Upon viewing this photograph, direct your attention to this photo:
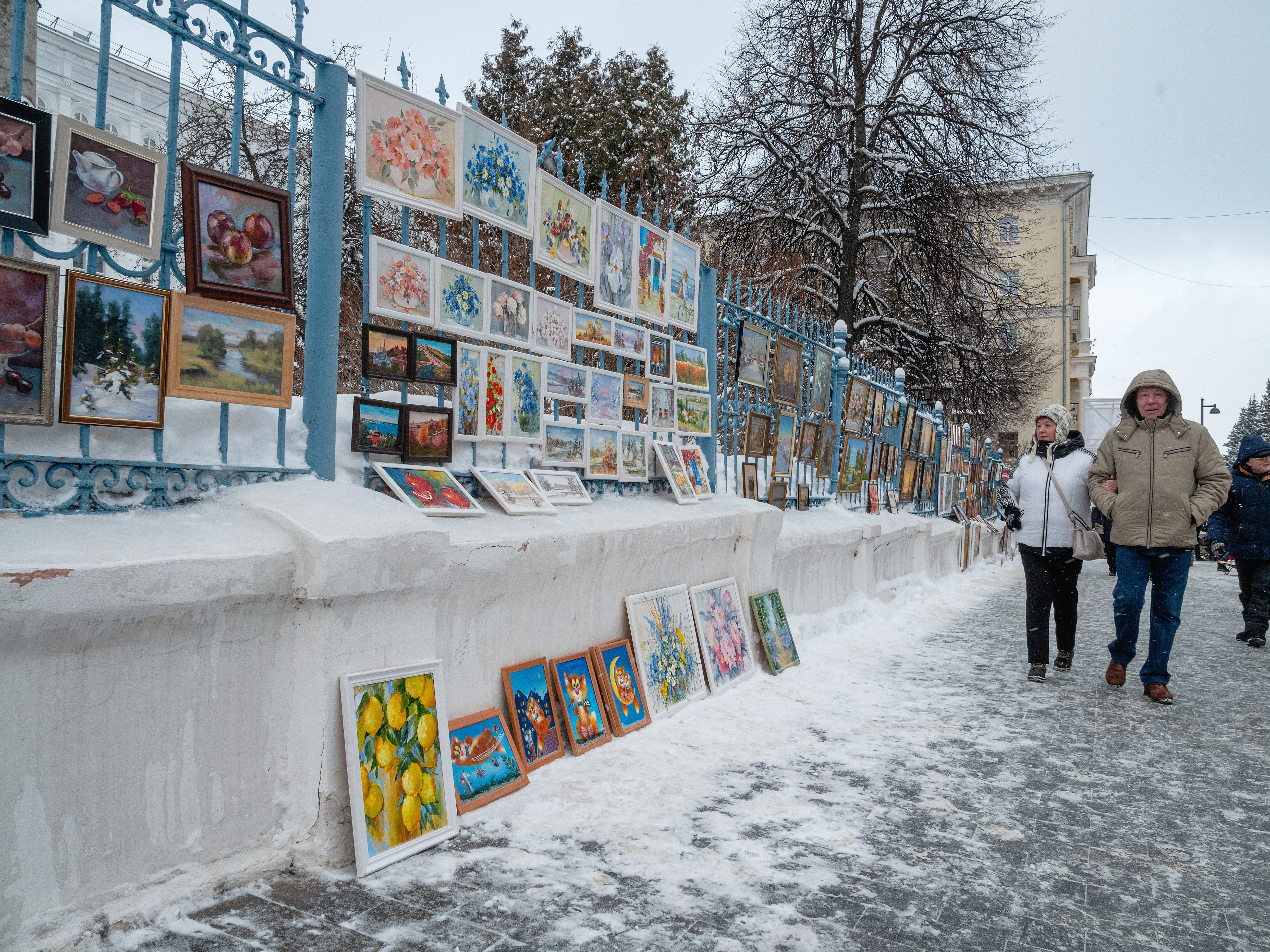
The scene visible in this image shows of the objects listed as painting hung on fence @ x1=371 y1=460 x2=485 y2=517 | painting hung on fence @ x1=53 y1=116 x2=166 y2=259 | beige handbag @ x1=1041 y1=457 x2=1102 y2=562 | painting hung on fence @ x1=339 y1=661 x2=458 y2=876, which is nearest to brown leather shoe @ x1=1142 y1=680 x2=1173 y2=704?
beige handbag @ x1=1041 y1=457 x2=1102 y2=562

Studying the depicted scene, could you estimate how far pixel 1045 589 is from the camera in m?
5.71

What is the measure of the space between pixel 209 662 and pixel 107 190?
134 centimetres

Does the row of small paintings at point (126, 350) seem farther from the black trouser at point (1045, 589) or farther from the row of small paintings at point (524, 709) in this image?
the black trouser at point (1045, 589)

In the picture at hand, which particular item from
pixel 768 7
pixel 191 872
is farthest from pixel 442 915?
pixel 768 7

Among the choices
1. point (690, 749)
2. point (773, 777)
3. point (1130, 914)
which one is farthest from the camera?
point (690, 749)

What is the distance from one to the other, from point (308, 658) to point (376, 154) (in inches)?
76.5

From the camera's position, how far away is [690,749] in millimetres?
3840

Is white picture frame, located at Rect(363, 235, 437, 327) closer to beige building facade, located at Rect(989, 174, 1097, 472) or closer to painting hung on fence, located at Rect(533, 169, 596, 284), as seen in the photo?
painting hung on fence, located at Rect(533, 169, 596, 284)

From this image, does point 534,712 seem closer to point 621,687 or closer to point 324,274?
point 621,687

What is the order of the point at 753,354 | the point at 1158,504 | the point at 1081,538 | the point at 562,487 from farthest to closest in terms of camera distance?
the point at 753,354 → the point at 1081,538 → the point at 1158,504 → the point at 562,487

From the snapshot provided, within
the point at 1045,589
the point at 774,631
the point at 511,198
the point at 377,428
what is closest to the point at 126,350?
the point at 377,428

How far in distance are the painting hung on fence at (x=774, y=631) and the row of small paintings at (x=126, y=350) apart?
3446 mm

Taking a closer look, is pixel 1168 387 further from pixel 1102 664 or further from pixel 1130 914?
pixel 1130 914

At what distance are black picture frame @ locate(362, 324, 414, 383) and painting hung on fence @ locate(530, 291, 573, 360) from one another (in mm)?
814
